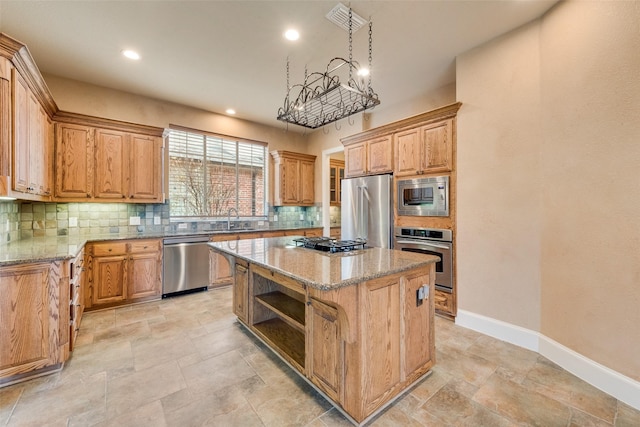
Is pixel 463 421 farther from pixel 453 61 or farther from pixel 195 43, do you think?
pixel 195 43

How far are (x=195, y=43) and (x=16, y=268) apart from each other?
8.29ft

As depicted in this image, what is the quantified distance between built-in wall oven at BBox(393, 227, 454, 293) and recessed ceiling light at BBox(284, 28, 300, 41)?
2.54 meters

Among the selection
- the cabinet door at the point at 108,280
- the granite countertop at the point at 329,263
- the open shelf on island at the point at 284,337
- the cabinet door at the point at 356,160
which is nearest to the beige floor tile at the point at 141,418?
the open shelf on island at the point at 284,337

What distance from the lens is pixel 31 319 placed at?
2.10 m

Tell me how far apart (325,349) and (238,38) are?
9.80 ft

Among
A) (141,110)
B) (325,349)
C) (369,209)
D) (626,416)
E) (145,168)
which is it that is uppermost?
(141,110)

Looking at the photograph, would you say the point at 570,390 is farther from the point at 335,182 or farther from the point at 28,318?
the point at 335,182

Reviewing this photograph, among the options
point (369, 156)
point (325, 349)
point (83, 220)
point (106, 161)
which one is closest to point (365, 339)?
point (325, 349)

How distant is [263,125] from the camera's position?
5574 millimetres

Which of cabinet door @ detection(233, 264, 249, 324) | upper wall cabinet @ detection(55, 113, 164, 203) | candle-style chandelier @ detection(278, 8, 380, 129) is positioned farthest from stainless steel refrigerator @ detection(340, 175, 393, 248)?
upper wall cabinet @ detection(55, 113, 164, 203)

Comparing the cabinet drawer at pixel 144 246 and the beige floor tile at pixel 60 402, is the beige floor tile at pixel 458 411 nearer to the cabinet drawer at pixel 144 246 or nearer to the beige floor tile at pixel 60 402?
the beige floor tile at pixel 60 402

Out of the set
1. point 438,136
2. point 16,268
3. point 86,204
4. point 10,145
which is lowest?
point 16,268

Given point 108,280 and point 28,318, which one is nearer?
point 28,318

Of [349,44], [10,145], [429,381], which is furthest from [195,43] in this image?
[429,381]
